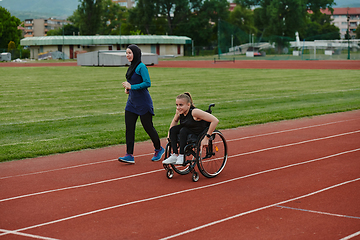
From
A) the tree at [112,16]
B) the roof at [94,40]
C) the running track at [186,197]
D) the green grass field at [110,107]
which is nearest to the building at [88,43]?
the roof at [94,40]

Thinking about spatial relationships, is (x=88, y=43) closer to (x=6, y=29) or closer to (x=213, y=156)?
(x=6, y=29)

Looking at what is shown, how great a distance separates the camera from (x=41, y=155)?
8688mm

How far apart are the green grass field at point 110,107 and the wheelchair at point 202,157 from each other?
9.61 feet

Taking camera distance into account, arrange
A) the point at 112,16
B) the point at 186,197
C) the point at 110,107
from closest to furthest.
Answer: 1. the point at 186,197
2. the point at 110,107
3. the point at 112,16

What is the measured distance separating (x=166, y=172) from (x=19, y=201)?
7.22ft

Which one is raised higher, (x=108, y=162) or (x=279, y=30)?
(x=279, y=30)

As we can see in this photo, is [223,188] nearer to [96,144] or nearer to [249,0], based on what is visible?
[96,144]

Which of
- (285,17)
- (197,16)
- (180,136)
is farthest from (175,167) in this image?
(197,16)

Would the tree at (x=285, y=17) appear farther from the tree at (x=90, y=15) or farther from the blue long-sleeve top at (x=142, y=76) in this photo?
the blue long-sleeve top at (x=142, y=76)

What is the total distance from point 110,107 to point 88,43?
254ft

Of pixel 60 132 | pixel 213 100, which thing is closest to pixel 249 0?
pixel 213 100

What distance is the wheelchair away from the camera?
262 inches

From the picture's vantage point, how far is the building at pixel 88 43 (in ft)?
287

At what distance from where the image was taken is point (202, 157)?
684cm
